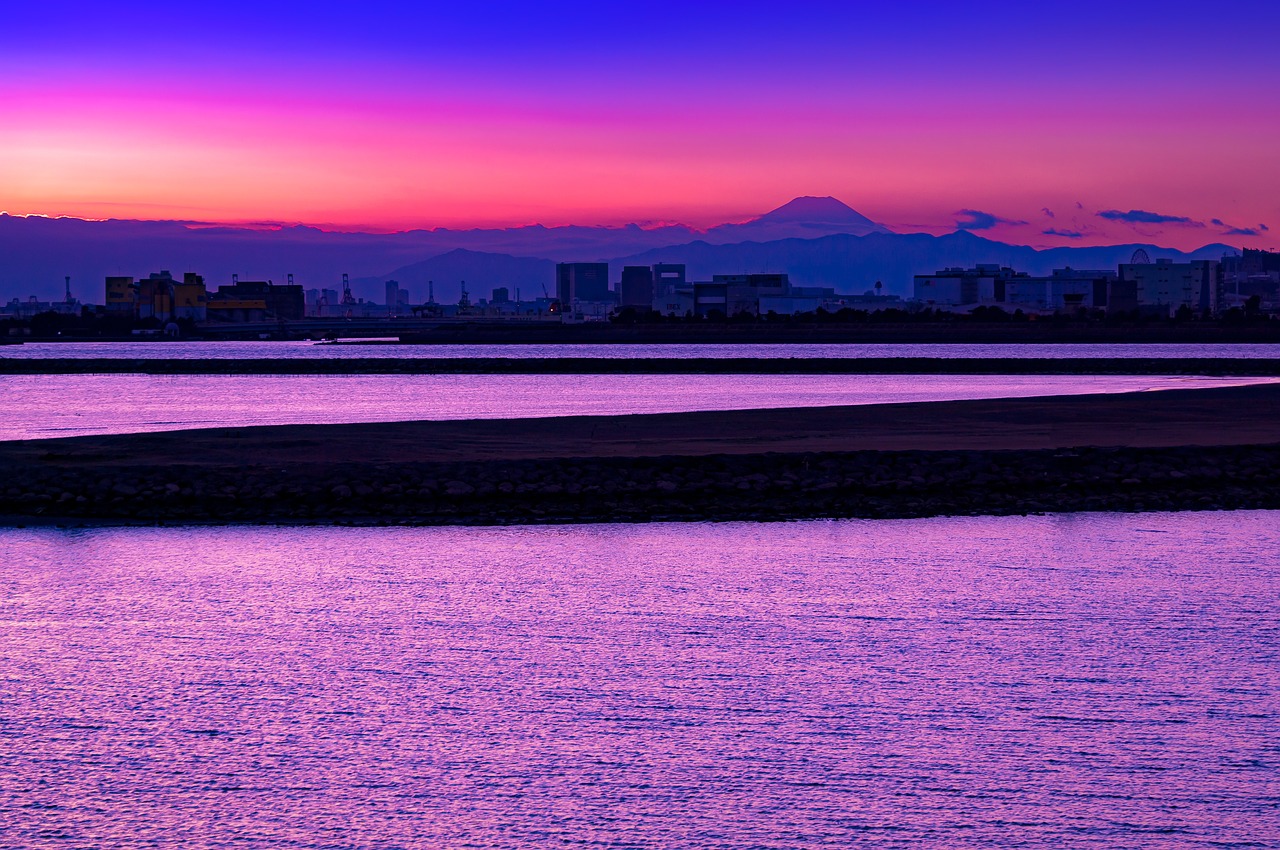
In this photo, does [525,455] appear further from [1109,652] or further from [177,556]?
[1109,652]

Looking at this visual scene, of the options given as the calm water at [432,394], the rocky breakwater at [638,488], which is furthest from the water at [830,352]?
the rocky breakwater at [638,488]

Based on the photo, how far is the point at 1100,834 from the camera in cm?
586

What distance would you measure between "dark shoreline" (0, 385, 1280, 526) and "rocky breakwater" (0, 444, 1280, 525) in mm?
38

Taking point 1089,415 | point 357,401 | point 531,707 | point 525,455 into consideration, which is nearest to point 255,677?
point 531,707

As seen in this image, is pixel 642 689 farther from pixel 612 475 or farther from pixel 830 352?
pixel 830 352

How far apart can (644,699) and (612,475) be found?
10963 mm

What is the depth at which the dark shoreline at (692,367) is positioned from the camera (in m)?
63.3

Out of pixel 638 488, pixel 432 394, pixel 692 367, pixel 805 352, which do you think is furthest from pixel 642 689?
pixel 805 352

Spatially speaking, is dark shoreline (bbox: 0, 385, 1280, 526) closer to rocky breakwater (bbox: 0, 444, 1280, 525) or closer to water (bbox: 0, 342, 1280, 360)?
rocky breakwater (bbox: 0, 444, 1280, 525)

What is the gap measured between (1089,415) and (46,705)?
85.6ft

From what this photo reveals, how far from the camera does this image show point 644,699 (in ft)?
26.1

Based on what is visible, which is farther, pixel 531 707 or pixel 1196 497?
pixel 1196 497

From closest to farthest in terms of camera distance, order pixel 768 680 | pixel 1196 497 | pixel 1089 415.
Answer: pixel 768 680 < pixel 1196 497 < pixel 1089 415

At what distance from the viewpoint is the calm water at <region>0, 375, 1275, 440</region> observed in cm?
3353
